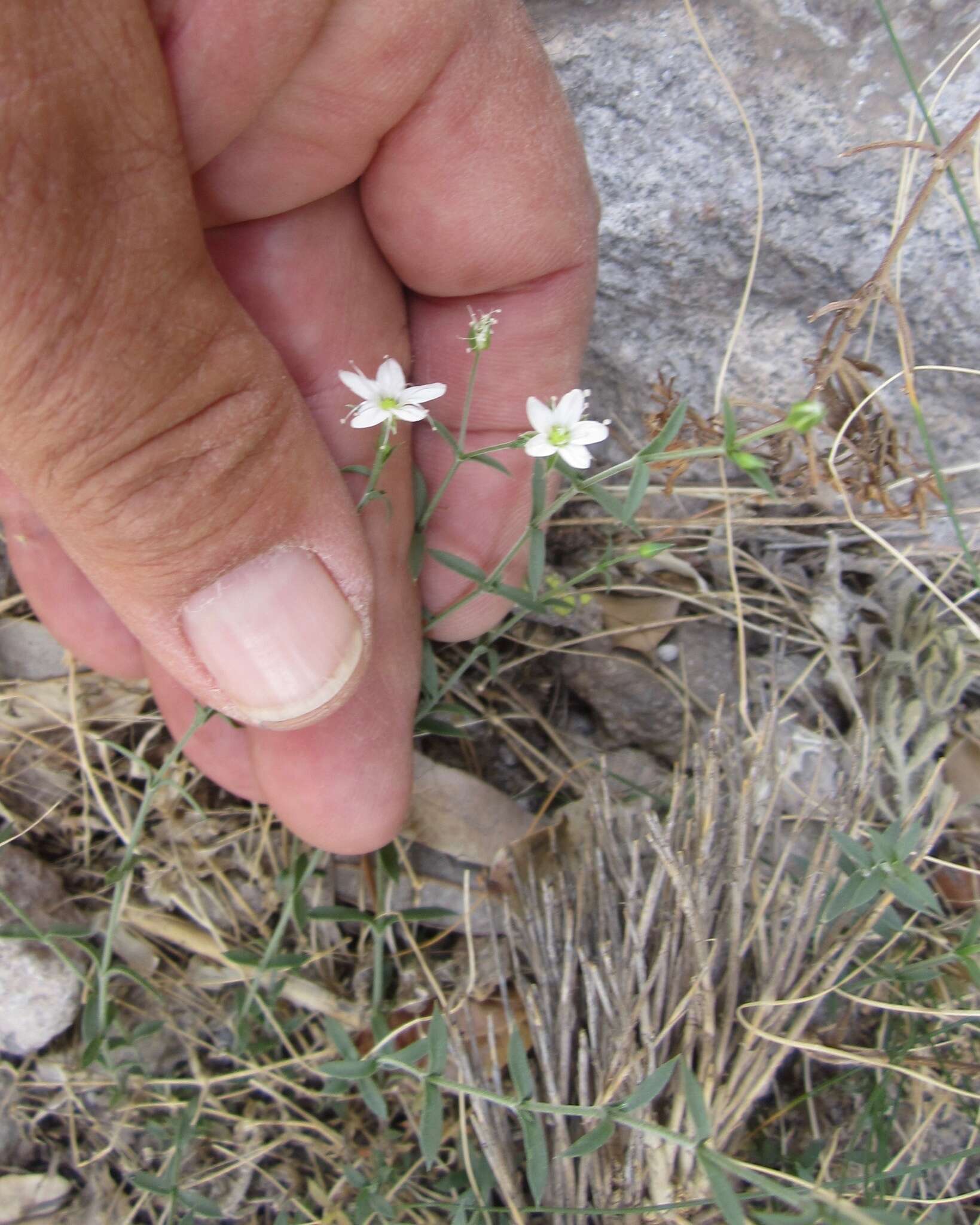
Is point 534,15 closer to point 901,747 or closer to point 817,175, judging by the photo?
point 817,175

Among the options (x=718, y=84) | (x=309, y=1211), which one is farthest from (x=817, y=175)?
(x=309, y=1211)

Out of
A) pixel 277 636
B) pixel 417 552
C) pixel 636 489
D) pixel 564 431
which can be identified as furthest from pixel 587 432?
pixel 277 636

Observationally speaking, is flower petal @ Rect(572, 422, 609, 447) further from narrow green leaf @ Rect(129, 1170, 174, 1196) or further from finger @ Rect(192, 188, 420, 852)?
narrow green leaf @ Rect(129, 1170, 174, 1196)

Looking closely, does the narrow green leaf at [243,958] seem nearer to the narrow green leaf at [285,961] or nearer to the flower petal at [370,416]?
the narrow green leaf at [285,961]

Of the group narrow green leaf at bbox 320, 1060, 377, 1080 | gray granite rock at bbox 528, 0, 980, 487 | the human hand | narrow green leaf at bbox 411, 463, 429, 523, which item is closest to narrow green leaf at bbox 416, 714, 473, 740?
the human hand

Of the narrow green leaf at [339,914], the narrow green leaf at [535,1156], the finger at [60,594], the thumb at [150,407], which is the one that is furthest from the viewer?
the finger at [60,594]

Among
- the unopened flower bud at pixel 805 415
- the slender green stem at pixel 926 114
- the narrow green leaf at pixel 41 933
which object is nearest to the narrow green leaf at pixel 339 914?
the narrow green leaf at pixel 41 933
